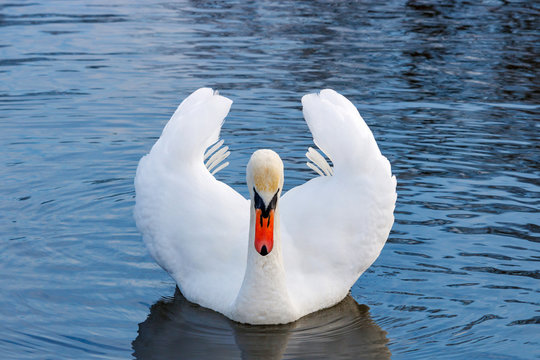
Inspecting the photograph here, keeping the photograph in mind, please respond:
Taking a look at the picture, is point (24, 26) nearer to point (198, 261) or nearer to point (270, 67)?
point (270, 67)

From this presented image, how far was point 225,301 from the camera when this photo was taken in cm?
712

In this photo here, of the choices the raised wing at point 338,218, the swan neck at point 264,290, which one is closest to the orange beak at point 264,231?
the swan neck at point 264,290

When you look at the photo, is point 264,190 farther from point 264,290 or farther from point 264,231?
point 264,290

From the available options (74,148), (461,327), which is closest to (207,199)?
(461,327)

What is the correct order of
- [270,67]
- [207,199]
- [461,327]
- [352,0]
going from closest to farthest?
[461,327] < [207,199] < [270,67] < [352,0]

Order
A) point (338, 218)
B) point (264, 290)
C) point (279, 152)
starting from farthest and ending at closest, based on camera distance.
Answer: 1. point (279, 152)
2. point (338, 218)
3. point (264, 290)

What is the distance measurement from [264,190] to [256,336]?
3.69ft

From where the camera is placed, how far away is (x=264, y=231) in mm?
6504

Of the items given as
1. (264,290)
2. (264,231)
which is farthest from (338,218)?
(264,231)

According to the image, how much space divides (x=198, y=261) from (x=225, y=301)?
0.37 metres

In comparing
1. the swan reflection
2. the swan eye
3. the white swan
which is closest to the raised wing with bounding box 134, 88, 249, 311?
the white swan

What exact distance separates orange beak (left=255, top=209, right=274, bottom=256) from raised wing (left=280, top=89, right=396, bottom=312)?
696 millimetres

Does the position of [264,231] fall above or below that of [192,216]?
above

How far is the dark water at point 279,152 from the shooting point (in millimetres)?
6945
